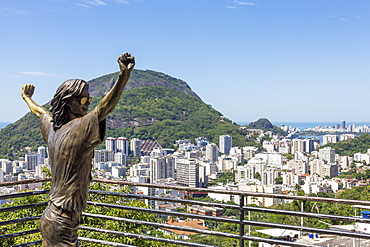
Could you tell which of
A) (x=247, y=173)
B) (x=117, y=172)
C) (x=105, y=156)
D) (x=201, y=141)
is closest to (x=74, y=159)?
(x=117, y=172)

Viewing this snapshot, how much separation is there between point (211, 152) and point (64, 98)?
9487cm

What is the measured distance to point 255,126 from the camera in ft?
530

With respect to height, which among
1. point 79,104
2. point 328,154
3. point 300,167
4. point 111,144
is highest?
point 79,104

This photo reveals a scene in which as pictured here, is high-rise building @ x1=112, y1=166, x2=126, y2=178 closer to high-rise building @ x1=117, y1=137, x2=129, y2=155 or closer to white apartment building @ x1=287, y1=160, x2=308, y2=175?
high-rise building @ x1=117, y1=137, x2=129, y2=155

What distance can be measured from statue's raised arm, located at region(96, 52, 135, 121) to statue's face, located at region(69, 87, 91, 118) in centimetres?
17

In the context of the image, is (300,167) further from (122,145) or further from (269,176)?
(122,145)

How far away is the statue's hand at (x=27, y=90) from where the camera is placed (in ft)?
7.99

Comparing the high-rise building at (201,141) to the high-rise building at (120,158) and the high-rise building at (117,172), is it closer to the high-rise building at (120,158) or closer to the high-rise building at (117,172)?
the high-rise building at (120,158)

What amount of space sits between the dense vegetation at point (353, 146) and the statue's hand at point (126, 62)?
98669 mm

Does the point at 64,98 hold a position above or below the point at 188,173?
above

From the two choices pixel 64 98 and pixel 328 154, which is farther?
pixel 328 154

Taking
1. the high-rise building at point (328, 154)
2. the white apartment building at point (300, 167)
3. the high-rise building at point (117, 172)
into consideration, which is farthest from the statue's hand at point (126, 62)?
the high-rise building at point (328, 154)

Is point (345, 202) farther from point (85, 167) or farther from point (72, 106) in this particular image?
point (72, 106)

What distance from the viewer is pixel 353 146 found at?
97750 millimetres
